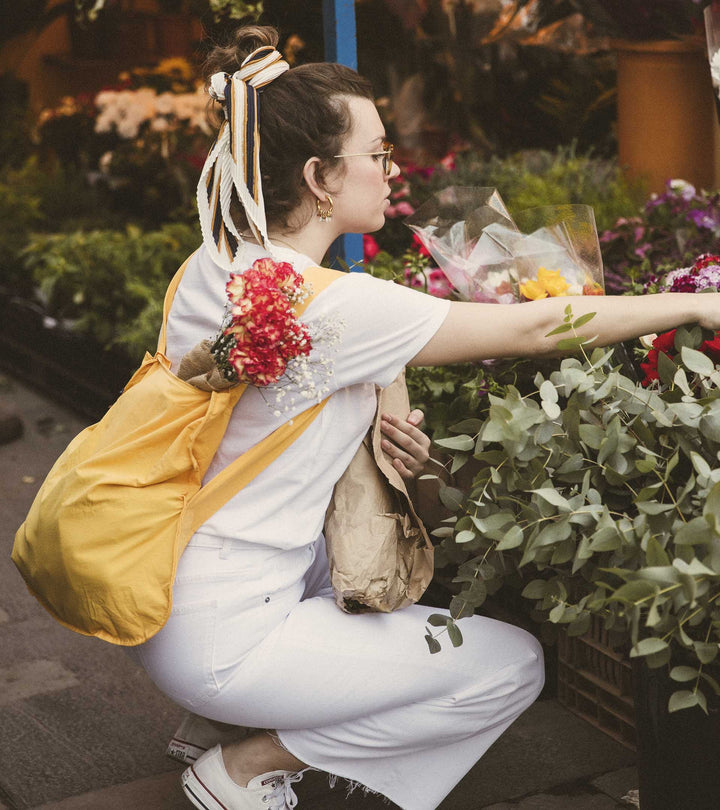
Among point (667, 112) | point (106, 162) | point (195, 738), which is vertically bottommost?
point (195, 738)

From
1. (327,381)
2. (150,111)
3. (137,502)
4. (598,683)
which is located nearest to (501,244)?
(327,381)

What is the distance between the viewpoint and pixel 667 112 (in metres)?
4.89

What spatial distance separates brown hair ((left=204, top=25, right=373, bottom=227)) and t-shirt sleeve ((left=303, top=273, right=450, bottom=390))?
284 millimetres

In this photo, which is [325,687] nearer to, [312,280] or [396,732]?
[396,732]

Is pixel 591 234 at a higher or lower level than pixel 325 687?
higher

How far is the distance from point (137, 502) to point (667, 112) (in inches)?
147

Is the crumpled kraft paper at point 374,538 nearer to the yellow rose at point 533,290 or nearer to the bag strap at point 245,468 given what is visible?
the bag strap at point 245,468

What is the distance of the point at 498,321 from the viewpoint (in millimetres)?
2033

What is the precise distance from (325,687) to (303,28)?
306 centimetres

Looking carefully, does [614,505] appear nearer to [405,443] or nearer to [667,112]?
[405,443]

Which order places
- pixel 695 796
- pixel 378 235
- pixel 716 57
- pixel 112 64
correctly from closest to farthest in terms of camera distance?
pixel 695 796 < pixel 716 57 < pixel 378 235 < pixel 112 64

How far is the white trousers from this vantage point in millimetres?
2084

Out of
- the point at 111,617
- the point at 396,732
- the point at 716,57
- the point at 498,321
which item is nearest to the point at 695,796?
the point at 396,732

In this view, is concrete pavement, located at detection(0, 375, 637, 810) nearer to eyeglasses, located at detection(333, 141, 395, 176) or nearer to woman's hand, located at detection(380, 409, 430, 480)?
woman's hand, located at detection(380, 409, 430, 480)
